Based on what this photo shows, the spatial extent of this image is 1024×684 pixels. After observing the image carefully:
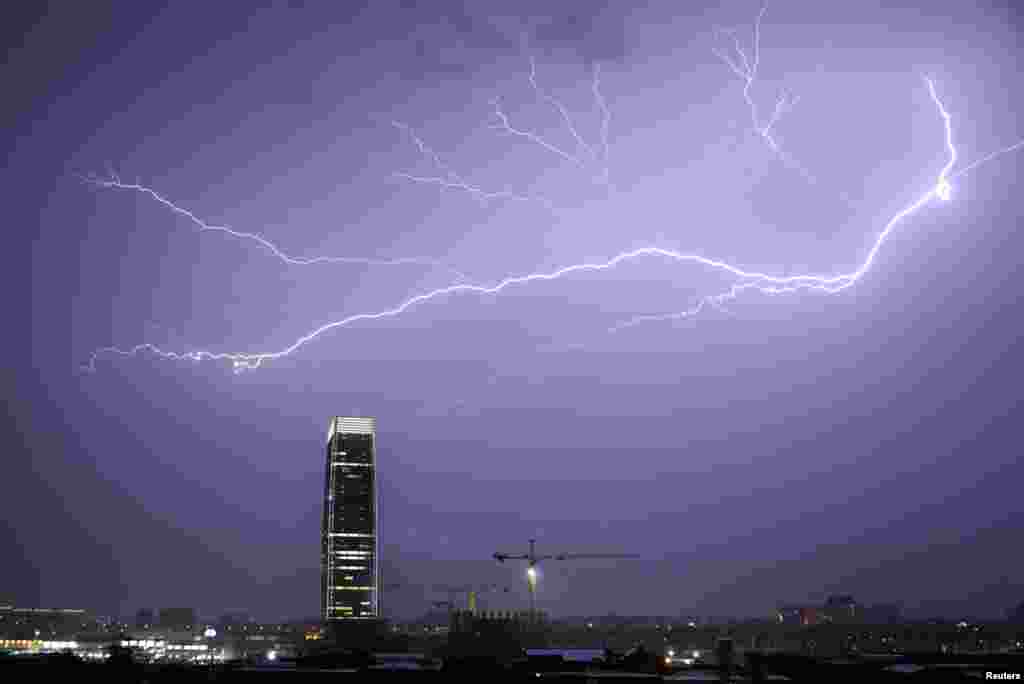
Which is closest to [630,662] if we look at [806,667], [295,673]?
[806,667]

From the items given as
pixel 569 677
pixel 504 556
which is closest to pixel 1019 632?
pixel 504 556

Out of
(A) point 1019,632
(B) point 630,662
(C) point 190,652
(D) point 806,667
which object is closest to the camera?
(D) point 806,667

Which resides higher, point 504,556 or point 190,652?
point 504,556

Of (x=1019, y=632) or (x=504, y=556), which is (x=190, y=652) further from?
(x=1019, y=632)

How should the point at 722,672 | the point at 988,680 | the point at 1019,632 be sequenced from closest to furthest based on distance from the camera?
1. the point at 722,672
2. the point at 988,680
3. the point at 1019,632

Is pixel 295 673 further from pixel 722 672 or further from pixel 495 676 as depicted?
pixel 722 672

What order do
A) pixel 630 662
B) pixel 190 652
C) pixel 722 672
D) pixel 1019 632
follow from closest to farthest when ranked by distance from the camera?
pixel 722 672, pixel 630 662, pixel 190 652, pixel 1019 632

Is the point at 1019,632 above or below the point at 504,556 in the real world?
below

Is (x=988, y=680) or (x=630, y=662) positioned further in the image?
(x=630, y=662)

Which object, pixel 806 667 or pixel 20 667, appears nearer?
pixel 20 667
